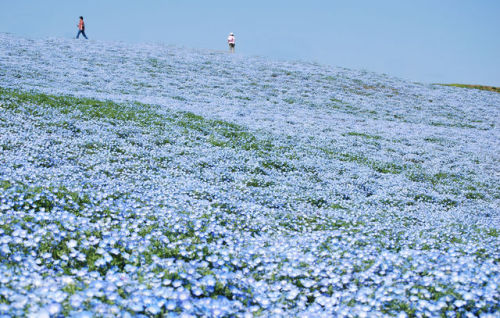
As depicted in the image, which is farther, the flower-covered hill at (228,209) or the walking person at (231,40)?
the walking person at (231,40)

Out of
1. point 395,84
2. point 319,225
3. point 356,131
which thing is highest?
point 395,84

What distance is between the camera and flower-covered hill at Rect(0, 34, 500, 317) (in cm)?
486

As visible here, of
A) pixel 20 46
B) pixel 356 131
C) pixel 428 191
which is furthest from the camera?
pixel 20 46

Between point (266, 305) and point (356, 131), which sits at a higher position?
point (356, 131)

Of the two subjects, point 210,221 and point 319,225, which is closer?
point 210,221

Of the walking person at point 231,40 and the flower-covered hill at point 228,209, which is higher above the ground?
the walking person at point 231,40

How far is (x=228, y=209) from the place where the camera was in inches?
359

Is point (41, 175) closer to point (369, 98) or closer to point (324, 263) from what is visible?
point (324, 263)

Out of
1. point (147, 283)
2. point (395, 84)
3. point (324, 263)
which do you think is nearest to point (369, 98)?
point (395, 84)

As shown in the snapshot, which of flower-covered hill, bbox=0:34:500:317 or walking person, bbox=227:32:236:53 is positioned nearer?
flower-covered hill, bbox=0:34:500:317

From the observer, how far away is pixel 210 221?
7.80 m

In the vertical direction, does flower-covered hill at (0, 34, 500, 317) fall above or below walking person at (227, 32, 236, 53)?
below

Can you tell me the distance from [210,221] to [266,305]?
3.20 metres

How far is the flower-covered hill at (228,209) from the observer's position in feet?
15.9
